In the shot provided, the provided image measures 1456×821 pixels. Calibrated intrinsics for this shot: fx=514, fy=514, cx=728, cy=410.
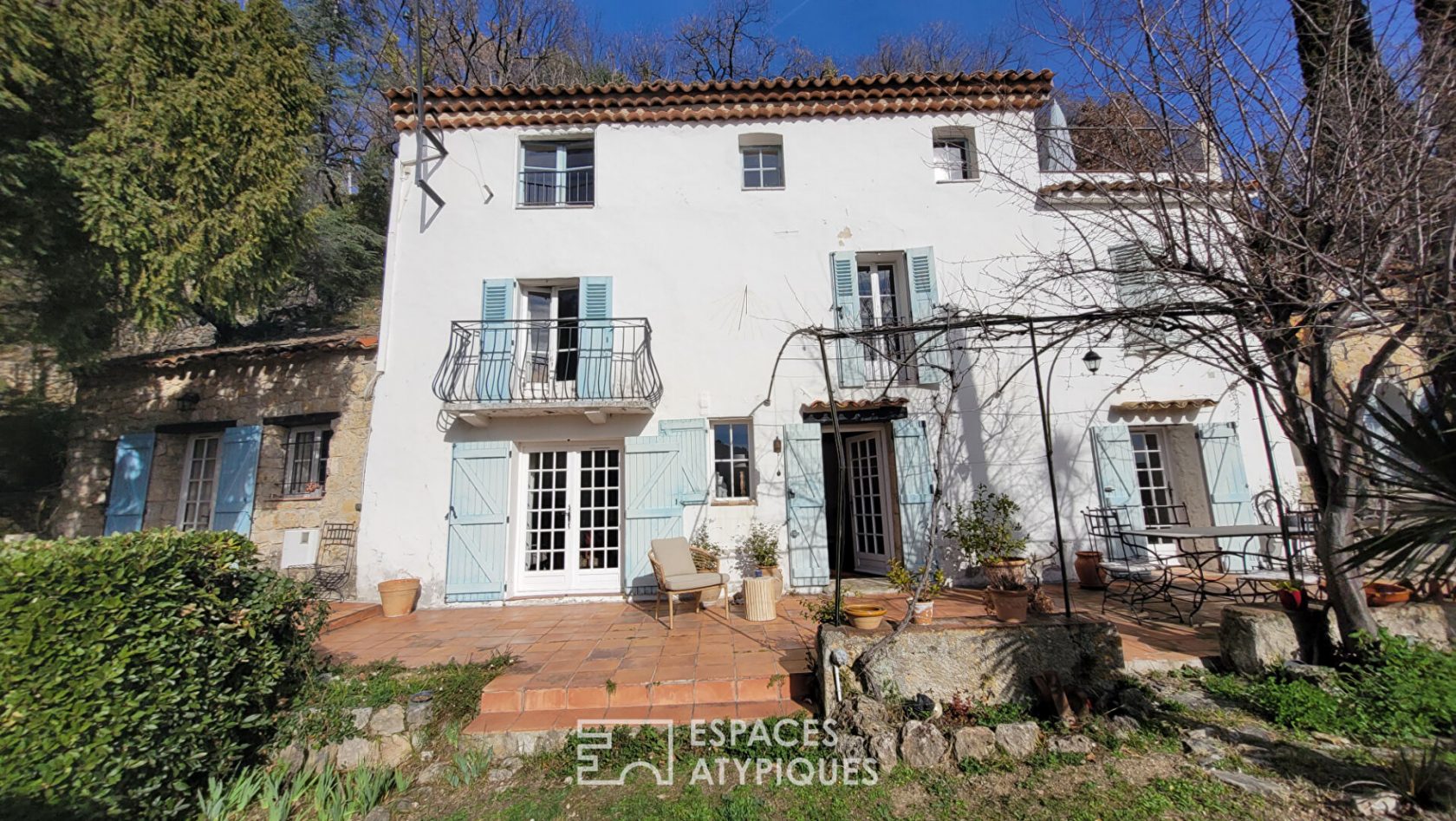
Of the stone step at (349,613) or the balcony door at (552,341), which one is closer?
the stone step at (349,613)

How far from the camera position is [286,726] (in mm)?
3484

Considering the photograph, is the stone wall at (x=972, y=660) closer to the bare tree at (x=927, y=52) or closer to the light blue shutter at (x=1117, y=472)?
the light blue shutter at (x=1117, y=472)

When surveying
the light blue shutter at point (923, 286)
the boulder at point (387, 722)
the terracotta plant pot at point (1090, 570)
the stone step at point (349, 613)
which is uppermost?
the light blue shutter at point (923, 286)

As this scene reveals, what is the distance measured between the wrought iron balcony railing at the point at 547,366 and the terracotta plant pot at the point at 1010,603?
4.21 metres

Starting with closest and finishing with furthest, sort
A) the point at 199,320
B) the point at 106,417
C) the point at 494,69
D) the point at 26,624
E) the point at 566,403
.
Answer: the point at 26,624
the point at 566,403
the point at 106,417
the point at 199,320
the point at 494,69

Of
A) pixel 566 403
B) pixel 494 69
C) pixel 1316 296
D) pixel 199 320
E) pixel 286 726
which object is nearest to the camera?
pixel 1316 296

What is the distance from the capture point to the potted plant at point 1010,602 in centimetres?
401

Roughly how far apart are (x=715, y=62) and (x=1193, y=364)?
13.0 metres

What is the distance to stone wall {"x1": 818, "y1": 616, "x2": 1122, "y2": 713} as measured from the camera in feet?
11.1

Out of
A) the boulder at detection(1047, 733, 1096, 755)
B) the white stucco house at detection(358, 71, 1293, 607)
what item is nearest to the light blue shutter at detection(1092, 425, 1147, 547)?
the white stucco house at detection(358, 71, 1293, 607)

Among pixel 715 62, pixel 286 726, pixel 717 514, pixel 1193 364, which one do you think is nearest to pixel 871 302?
pixel 717 514

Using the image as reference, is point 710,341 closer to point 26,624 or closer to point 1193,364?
point 26,624

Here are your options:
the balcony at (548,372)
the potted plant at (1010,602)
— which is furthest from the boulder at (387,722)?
the potted plant at (1010,602)

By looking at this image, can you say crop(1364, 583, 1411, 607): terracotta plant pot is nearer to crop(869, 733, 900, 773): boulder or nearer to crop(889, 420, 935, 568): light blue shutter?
crop(889, 420, 935, 568): light blue shutter
